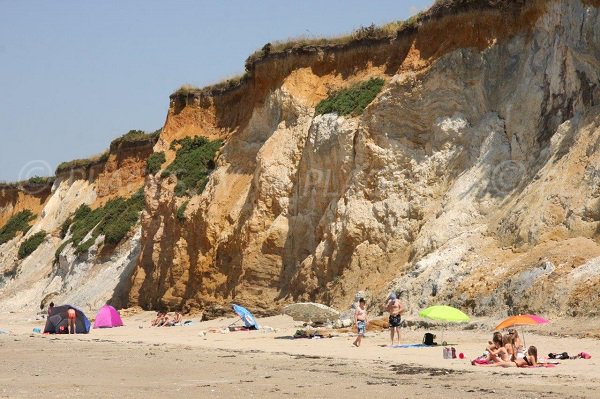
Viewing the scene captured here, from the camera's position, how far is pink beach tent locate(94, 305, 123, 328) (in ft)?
106

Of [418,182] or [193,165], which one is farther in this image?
[193,165]

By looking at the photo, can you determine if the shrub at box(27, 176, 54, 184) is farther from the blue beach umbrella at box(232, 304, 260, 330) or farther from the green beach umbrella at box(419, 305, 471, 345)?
the green beach umbrella at box(419, 305, 471, 345)

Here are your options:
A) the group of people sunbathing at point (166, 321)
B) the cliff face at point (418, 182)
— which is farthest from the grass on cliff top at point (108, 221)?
the group of people sunbathing at point (166, 321)

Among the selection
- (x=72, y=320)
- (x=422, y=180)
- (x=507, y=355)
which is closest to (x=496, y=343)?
(x=507, y=355)

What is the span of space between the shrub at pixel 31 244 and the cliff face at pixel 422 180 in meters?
21.7

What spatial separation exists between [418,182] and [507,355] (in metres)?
13.8

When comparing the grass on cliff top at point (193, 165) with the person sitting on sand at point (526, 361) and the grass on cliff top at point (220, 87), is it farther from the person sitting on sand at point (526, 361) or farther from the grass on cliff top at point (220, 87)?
the person sitting on sand at point (526, 361)

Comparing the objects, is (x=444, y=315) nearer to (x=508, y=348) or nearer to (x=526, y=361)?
(x=508, y=348)

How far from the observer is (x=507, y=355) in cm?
1566

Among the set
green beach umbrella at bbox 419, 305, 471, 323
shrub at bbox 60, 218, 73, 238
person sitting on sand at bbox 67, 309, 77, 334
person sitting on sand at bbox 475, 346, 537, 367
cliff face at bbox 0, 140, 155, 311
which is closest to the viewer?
person sitting on sand at bbox 475, 346, 537, 367

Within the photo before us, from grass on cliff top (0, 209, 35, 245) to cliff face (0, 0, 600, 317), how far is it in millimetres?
30822

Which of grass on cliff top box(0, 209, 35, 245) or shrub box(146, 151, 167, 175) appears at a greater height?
grass on cliff top box(0, 209, 35, 245)

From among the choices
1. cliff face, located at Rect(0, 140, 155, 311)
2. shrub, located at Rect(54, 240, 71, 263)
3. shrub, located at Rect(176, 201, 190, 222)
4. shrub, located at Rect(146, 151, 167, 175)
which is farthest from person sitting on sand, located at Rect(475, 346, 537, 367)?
shrub, located at Rect(54, 240, 71, 263)

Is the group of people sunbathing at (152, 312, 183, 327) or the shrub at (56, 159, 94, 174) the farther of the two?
the shrub at (56, 159, 94, 174)
